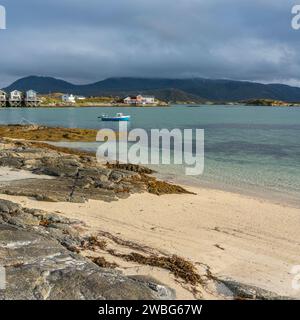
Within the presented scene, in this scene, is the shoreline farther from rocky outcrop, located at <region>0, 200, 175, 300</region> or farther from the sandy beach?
rocky outcrop, located at <region>0, 200, 175, 300</region>

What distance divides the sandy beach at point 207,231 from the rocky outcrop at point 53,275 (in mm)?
1201

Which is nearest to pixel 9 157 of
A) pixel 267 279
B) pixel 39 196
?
pixel 39 196

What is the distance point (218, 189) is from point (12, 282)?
52.6 feet

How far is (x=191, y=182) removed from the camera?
2522 cm

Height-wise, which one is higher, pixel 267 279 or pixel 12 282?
pixel 12 282

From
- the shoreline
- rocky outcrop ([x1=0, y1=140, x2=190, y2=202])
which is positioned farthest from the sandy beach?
rocky outcrop ([x1=0, y1=140, x2=190, y2=202])

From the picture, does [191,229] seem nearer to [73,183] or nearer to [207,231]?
[207,231]

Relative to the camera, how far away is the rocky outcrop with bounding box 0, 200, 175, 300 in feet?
27.7

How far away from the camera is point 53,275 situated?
29.4 ft

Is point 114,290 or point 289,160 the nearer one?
point 114,290

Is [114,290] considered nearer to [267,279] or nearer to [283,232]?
[267,279]

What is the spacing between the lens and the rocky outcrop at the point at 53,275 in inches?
333

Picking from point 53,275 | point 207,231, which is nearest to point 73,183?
point 207,231

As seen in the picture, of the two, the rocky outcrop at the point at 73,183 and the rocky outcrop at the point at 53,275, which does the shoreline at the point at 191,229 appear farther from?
the rocky outcrop at the point at 53,275
